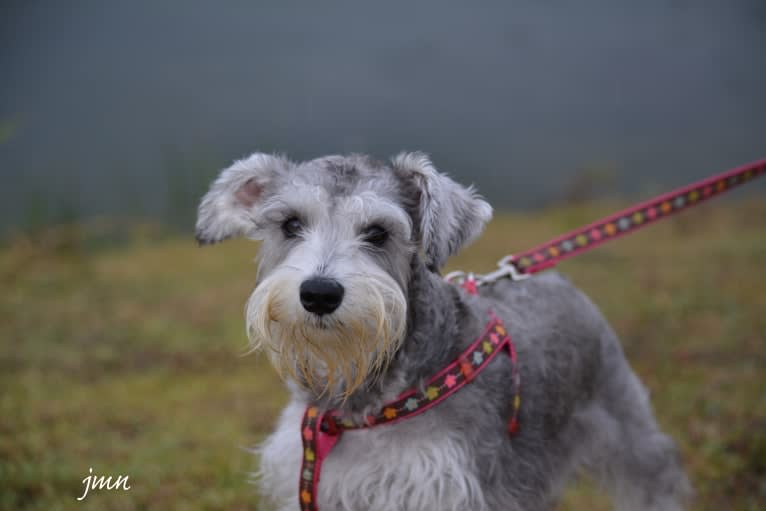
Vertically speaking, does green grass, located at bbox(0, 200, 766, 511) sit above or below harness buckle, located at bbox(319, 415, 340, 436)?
above

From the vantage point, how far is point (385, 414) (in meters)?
2.81

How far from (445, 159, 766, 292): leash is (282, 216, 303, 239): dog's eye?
1069 millimetres

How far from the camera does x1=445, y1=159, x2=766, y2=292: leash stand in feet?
12.5

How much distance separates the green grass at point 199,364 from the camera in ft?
15.8

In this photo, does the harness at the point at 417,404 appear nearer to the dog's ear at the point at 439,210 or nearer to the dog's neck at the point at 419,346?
the dog's neck at the point at 419,346

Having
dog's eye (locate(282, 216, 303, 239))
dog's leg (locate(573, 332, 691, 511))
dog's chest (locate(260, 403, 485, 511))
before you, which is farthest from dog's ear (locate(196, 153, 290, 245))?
dog's leg (locate(573, 332, 691, 511))

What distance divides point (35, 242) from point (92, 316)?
235 cm

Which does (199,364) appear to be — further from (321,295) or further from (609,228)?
(321,295)

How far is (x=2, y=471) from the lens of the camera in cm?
470

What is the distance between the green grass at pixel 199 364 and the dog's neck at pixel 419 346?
205 centimetres

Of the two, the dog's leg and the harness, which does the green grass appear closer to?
the dog's leg
